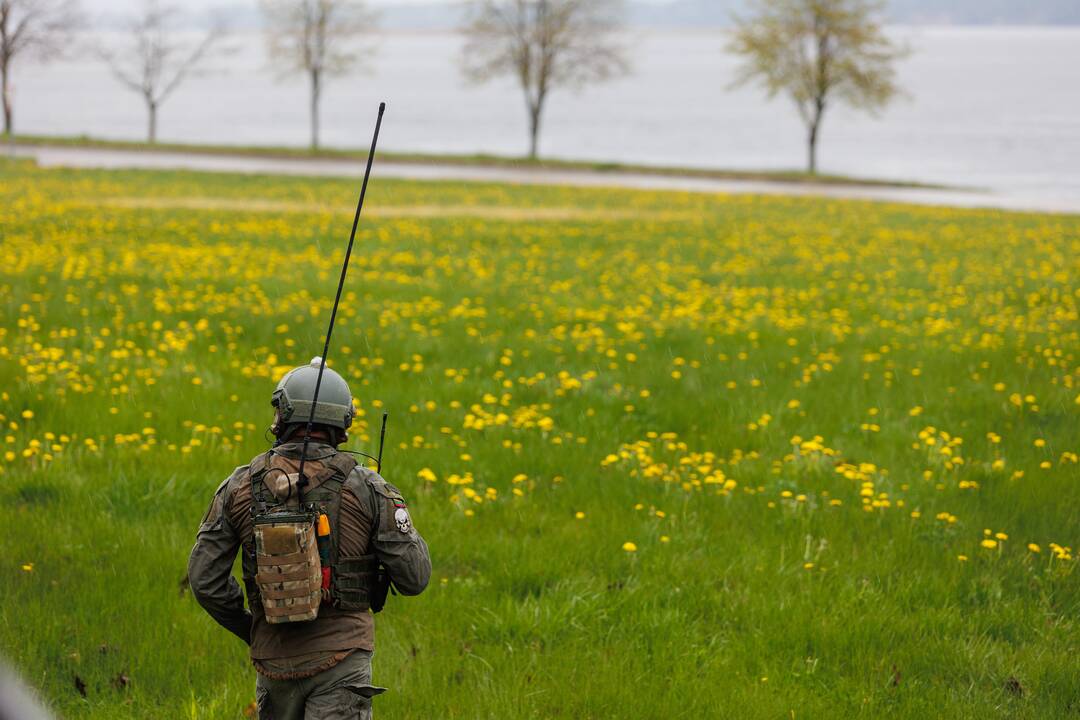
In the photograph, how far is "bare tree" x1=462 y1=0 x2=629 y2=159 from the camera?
5206cm

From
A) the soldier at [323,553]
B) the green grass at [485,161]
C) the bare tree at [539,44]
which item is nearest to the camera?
the soldier at [323,553]

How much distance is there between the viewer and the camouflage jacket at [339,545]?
341 centimetres

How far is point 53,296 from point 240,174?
69.3 ft

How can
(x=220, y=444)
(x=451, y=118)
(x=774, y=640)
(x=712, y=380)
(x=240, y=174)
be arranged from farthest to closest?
(x=451, y=118) < (x=240, y=174) < (x=712, y=380) < (x=220, y=444) < (x=774, y=640)

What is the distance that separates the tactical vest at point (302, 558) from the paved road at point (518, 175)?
31125 millimetres

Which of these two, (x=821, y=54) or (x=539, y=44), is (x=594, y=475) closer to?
(x=821, y=54)

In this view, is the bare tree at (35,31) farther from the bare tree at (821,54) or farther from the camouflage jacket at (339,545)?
the camouflage jacket at (339,545)

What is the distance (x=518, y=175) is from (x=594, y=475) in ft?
107

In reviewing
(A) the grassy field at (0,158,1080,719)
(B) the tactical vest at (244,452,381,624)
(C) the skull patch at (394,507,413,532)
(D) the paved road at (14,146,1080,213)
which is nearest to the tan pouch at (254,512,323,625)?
(B) the tactical vest at (244,452,381,624)

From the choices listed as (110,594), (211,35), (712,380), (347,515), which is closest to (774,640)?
(347,515)

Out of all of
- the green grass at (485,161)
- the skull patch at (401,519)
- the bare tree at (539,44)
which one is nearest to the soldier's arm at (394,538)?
the skull patch at (401,519)

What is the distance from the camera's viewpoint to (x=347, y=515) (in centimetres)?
343

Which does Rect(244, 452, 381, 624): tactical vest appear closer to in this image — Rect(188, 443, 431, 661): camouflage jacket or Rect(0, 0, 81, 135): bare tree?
Rect(188, 443, 431, 661): camouflage jacket

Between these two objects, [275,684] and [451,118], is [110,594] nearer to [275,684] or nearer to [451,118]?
[275,684]
